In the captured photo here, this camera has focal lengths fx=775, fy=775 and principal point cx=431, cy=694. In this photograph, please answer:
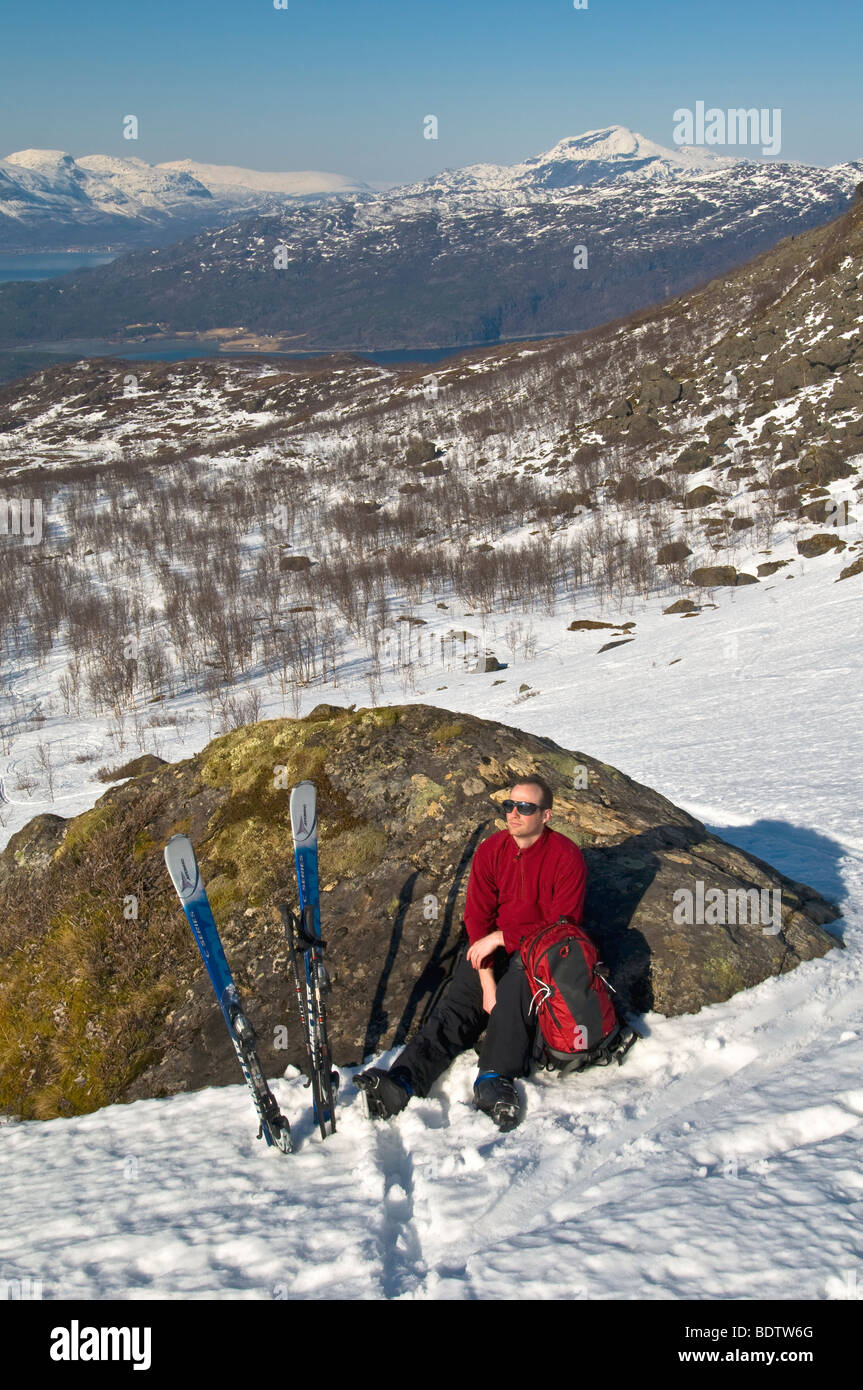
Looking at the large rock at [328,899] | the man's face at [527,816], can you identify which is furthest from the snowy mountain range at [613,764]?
the man's face at [527,816]

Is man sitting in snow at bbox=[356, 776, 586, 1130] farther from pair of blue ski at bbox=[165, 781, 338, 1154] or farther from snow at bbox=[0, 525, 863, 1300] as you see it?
pair of blue ski at bbox=[165, 781, 338, 1154]

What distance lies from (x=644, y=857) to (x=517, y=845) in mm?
1822

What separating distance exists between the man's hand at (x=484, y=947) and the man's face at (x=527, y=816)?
0.82m

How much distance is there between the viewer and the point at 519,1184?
441 centimetres

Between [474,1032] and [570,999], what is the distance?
942 mm

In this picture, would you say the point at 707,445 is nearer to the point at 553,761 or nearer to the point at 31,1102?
the point at 553,761

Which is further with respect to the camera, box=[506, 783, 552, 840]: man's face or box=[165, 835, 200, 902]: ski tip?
box=[506, 783, 552, 840]: man's face

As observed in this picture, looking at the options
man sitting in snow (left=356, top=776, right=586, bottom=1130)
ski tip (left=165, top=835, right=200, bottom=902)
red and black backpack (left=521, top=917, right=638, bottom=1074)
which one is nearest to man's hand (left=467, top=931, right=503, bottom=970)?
man sitting in snow (left=356, top=776, right=586, bottom=1130)

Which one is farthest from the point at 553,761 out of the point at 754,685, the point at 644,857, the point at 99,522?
the point at 99,522

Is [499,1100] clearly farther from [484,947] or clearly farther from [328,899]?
[328,899]

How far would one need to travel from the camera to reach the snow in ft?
12.0

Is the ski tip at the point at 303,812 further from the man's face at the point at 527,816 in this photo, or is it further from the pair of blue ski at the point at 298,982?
the man's face at the point at 527,816

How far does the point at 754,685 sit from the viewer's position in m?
18.1
